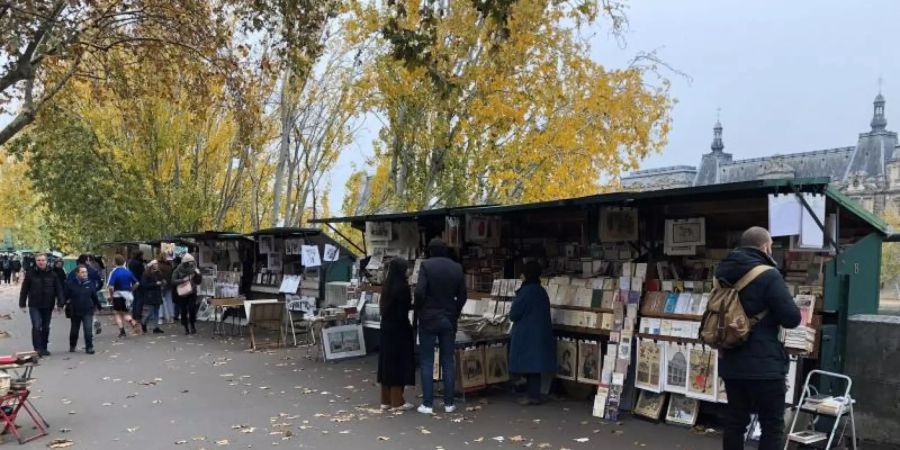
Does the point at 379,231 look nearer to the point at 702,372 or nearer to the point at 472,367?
the point at 472,367

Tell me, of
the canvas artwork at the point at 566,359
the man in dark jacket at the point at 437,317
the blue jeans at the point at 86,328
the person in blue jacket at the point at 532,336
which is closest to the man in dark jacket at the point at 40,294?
the blue jeans at the point at 86,328

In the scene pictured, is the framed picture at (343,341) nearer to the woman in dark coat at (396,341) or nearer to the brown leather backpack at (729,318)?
the woman in dark coat at (396,341)

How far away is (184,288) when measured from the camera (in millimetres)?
14242

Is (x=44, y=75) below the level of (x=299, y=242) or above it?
above

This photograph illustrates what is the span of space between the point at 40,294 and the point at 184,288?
10.5 ft

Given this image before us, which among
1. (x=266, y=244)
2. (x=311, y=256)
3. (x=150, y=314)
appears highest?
(x=266, y=244)

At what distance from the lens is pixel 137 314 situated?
50.3 feet

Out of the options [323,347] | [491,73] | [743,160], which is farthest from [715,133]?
[323,347]

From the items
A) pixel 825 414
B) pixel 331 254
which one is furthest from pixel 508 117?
pixel 825 414

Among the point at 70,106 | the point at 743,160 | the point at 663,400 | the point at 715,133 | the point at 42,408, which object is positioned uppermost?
the point at 715,133

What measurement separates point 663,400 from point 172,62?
41.0 ft

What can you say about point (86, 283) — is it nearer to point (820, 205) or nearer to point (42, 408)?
point (42, 408)

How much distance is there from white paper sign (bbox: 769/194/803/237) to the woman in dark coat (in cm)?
385

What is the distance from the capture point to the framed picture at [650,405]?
6875 mm
